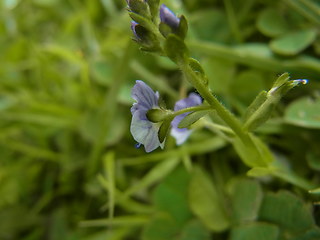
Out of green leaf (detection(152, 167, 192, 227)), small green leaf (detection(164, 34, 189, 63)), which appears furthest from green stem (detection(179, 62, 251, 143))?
green leaf (detection(152, 167, 192, 227))

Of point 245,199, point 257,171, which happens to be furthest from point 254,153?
point 245,199

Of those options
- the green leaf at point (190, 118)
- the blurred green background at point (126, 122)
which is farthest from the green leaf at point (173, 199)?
the green leaf at point (190, 118)

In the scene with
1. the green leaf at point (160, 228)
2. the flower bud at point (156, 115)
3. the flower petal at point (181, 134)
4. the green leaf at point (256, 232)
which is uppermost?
the flower petal at point (181, 134)

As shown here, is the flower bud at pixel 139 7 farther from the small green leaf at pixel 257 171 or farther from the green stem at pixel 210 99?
the small green leaf at pixel 257 171

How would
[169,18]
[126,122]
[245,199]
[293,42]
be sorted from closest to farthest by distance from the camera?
[169,18] → [245,199] → [293,42] → [126,122]

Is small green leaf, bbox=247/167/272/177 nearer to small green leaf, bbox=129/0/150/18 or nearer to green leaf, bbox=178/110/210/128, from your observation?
green leaf, bbox=178/110/210/128

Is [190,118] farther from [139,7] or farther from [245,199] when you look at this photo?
[245,199]
